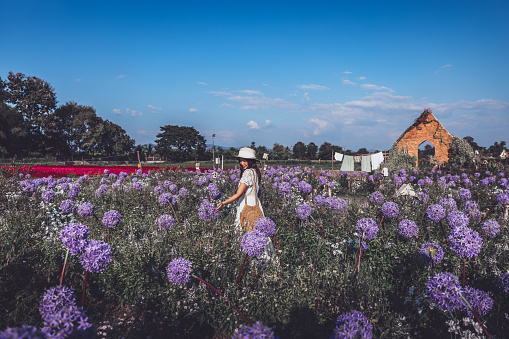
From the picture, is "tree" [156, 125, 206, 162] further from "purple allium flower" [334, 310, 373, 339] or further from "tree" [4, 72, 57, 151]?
"purple allium flower" [334, 310, 373, 339]

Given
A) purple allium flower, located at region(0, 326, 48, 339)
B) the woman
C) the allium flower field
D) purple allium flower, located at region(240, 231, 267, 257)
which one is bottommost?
the allium flower field

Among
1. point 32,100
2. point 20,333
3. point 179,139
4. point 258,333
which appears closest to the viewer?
point 20,333

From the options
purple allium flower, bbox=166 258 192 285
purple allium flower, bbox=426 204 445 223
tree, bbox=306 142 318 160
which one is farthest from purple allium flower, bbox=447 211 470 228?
tree, bbox=306 142 318 160

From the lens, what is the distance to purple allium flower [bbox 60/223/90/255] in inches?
99.3

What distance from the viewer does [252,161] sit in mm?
5219

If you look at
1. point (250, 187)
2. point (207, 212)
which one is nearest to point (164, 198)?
point (207, 212)

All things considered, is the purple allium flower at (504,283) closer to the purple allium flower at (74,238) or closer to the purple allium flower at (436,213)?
the purple allium flower at (436,213)

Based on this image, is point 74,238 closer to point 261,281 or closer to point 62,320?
point 62,320

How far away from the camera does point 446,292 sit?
2273 millimetres

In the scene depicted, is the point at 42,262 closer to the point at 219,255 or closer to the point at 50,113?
the point at 219,255

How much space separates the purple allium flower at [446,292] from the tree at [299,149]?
43082 millimetres

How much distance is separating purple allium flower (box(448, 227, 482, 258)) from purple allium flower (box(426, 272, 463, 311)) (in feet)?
2.40

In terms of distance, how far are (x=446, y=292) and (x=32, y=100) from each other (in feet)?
183

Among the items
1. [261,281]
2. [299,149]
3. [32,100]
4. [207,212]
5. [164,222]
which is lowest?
[261,281]
